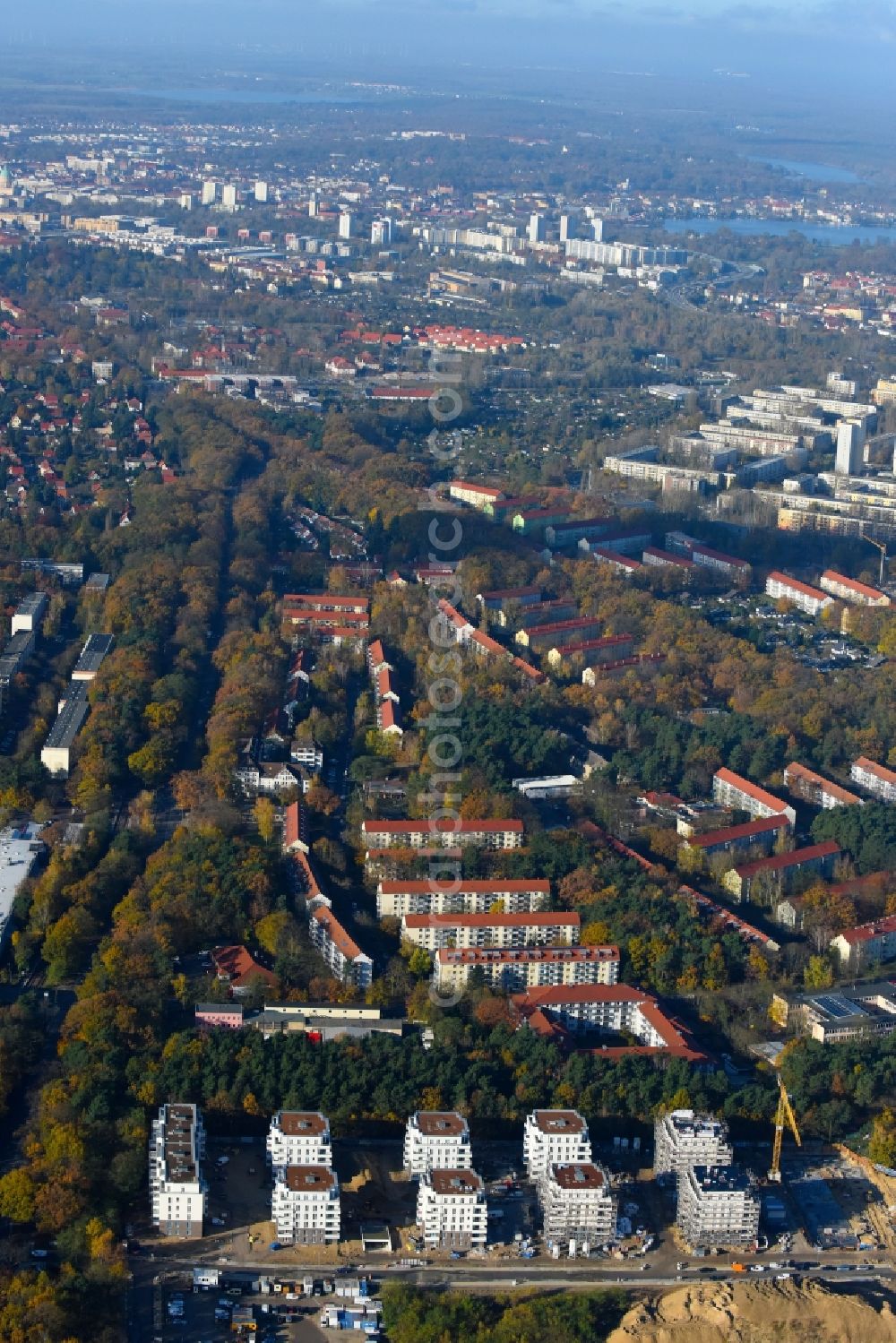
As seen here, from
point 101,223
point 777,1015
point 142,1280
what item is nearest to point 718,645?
point 777,1015

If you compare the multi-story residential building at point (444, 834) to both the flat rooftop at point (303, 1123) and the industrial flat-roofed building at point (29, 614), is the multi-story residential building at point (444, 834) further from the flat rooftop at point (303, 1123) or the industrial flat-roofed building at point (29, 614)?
the industrial flat-roofed building at point (29, 614)

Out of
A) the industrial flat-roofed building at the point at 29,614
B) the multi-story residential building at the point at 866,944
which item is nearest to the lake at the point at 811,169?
the industrial flat-roofed building at the point at 29,614

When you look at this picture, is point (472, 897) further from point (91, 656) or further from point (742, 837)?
point (91, 656)

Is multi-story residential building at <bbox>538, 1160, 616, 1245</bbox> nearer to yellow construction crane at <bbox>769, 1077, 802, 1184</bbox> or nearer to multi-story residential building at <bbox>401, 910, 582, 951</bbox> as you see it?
yellow construction crane at <bbox>769, 1077, 802, 1184</bbox>

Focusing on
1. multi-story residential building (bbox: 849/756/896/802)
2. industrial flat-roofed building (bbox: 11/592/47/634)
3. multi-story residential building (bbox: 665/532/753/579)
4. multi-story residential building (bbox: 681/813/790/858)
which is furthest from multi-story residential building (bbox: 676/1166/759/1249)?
multi-story residential building (bbox: 665/532/753/579)

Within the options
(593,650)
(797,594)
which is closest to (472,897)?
(593,650)
